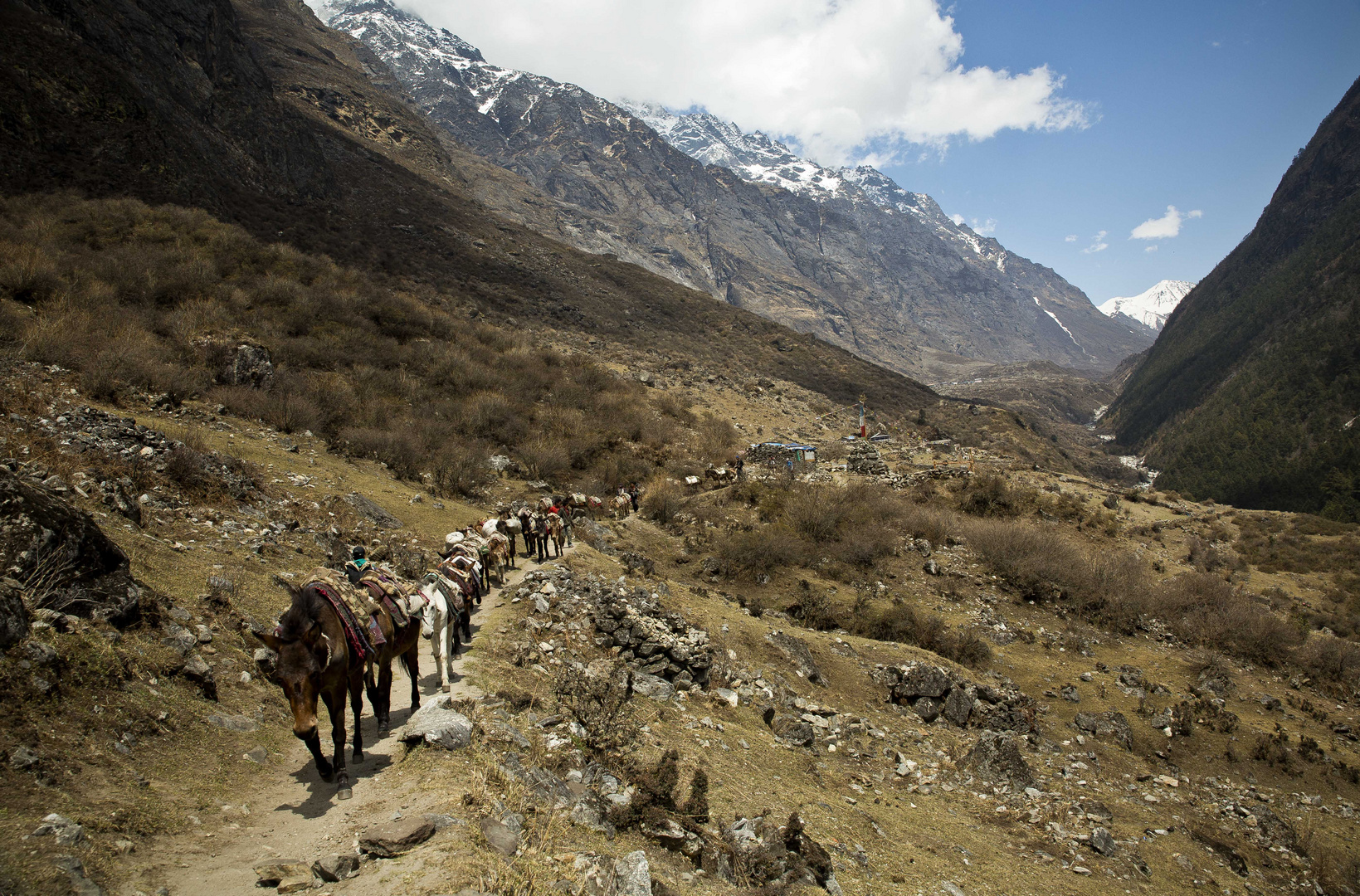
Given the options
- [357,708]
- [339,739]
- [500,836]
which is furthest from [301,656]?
[500,836]

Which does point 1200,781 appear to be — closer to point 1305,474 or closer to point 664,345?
point 664,345

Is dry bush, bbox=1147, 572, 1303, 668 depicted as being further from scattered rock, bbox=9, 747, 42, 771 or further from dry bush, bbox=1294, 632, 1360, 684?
scattered rock, bbox=9, 747, 42, 771

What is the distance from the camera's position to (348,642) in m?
4.61

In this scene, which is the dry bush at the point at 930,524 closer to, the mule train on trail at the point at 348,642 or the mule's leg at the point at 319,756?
the mule train on trail at the point at 348,642

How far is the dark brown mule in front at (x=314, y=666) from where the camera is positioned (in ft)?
13.4

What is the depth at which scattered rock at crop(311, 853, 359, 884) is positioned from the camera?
315 centimetres

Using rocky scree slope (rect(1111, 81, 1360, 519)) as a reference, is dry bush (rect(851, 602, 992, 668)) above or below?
below

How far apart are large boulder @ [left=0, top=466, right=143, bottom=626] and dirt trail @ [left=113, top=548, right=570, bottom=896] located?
162 centimetres

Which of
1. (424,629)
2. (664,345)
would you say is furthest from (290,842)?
(664,345)

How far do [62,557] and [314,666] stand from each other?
7.75 ft

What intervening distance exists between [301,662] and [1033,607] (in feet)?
53.9

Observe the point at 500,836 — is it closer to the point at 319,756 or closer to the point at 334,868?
the point at 334,868

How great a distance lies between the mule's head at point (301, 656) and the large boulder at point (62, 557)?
5.69 feet

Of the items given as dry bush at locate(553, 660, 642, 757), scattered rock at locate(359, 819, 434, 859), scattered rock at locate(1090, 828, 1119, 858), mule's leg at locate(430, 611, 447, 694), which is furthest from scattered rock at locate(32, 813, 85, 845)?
scattered rock at locate(1090, 828, 1119, 858)
